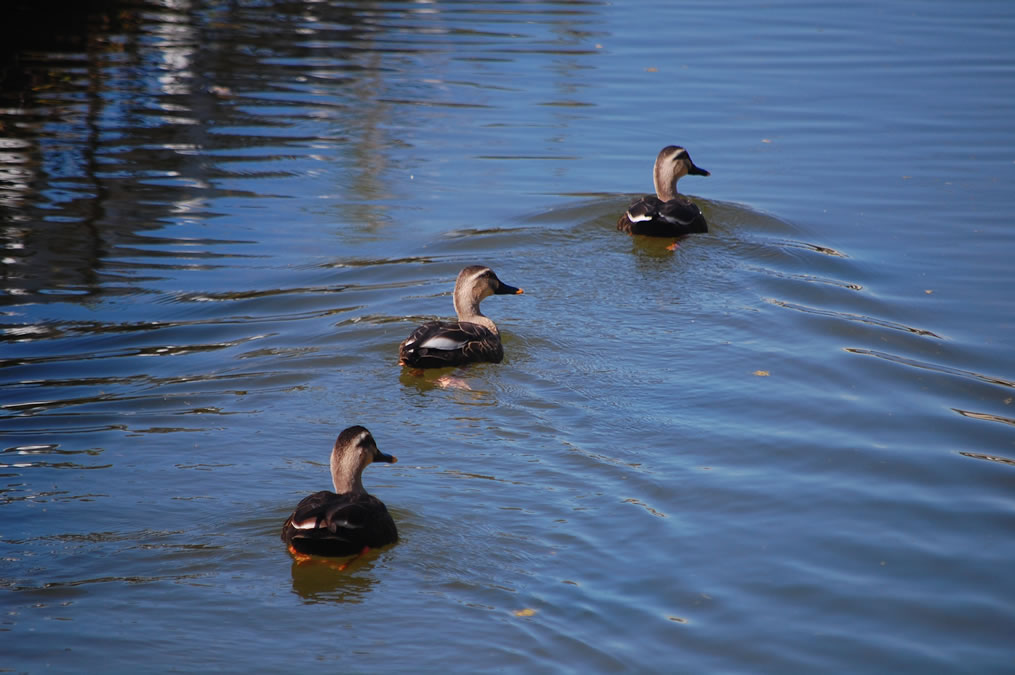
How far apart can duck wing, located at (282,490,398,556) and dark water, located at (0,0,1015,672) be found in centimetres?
19

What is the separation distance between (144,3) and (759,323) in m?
20.1

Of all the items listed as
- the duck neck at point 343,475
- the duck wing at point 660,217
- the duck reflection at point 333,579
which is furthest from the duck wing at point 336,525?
the duck wing at point 660,217

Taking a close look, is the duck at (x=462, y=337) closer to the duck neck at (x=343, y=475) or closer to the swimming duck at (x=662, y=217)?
the duck neck at (x=343, y=475)

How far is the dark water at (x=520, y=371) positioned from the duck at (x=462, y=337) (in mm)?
197

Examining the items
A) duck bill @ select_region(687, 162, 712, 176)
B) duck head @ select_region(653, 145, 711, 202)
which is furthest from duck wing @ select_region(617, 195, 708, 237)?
duck bill @ select_region(687, 162, 712, 176)

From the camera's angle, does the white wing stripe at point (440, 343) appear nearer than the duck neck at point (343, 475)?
No

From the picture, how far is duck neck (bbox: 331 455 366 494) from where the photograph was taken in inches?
297

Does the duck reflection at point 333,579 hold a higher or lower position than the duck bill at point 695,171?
lower

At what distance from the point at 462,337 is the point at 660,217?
4007 mm

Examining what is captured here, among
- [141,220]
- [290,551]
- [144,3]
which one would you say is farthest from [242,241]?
[144,3]

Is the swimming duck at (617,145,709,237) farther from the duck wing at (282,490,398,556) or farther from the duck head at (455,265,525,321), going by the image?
the duck wing at (282,490,398,556)

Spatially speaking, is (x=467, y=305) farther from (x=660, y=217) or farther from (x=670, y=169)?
(x=670, y=169)

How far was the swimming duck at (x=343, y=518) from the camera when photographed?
6.99m

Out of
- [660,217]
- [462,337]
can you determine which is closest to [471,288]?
[462,337]
